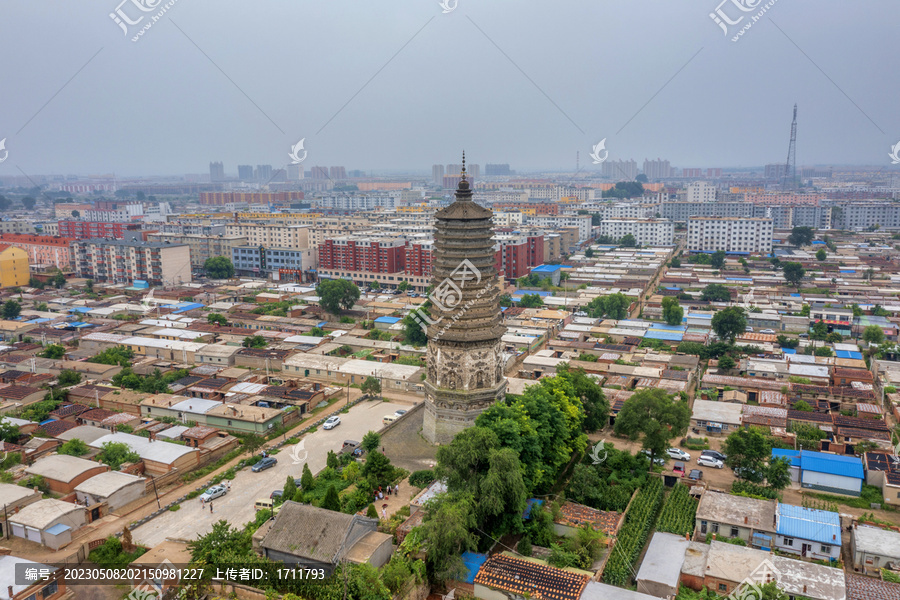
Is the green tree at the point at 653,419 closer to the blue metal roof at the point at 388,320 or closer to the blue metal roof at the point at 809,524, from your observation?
the blue metal roof at the point at 809,524

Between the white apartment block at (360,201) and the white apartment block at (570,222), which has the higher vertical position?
the white apartment block at (360,201)

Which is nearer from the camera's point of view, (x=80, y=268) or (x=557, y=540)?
(x=557, y=540)

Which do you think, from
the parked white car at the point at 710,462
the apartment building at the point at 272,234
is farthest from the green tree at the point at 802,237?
the parked white car at the point at 710,462

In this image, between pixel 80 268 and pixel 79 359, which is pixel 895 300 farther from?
pixel 80 268

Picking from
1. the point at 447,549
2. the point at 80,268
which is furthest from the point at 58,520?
the point at 80,268

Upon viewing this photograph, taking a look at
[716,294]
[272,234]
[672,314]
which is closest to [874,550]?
[672,314]
